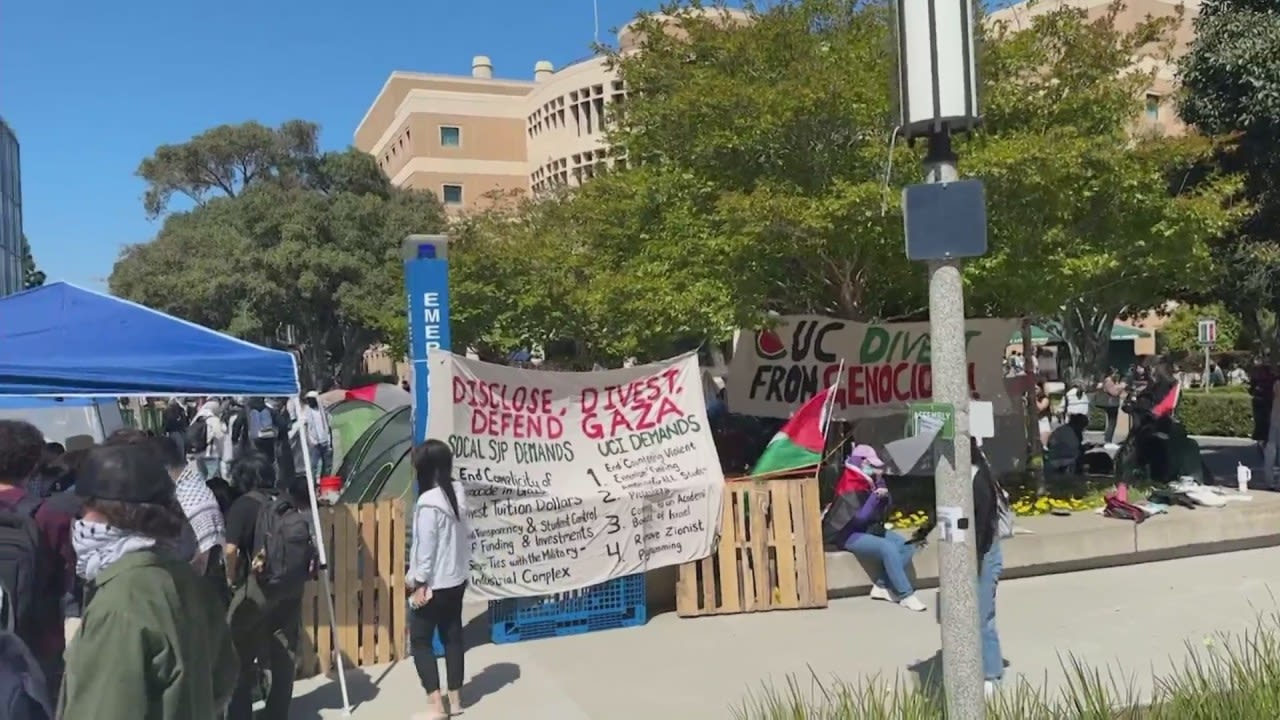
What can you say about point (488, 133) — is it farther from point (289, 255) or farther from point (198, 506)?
point (198, 506)

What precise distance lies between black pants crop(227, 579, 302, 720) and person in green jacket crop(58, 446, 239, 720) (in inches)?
84.9

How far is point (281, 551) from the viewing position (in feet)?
16.1

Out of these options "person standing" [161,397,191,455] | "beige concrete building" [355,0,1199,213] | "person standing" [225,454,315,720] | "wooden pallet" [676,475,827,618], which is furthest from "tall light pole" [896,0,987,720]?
"beige concrete building" [355,0,1199,213]

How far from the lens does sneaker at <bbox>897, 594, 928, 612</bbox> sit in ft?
23.5

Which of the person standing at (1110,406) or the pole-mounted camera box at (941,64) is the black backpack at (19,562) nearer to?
the pole-mounted camera box at (941,64)

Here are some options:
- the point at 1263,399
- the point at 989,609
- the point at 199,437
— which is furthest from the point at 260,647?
the point at 1263,399

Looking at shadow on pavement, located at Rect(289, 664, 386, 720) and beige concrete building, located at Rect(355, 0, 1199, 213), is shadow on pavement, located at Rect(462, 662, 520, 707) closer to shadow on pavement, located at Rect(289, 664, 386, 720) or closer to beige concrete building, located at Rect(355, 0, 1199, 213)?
shadow on pavement, located at Rect(289, 664, 386, 720)

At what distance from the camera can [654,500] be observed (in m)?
7.09

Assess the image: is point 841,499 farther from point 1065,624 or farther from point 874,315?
point 874,315

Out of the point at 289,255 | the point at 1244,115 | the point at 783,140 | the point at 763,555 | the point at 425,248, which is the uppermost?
the point at 289,255

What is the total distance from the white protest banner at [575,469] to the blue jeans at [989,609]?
2287 millimetres

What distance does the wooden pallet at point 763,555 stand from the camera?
7234 mm

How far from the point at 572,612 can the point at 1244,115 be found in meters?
9.00

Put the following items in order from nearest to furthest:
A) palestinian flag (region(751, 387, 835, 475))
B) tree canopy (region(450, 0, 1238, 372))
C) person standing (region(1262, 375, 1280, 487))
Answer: palestinian flag (region(751, 387, 835, 475))
tree canopy (region(450, 0, 1238, 372))
person standing (region(1262, 375, 1280, 487))
